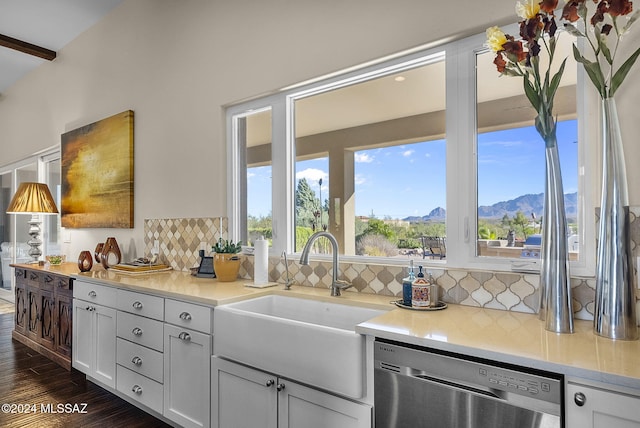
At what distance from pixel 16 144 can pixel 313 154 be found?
5.19 meters

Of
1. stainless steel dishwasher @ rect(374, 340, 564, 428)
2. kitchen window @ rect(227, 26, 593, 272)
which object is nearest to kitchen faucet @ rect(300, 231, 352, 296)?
kitchen window @ rect(227, 26, 593, 272)

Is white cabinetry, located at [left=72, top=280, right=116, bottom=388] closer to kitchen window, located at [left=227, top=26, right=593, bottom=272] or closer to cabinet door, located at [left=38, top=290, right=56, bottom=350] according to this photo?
cabinet door, located at [left=38, top=290, right=56, bottom=350]

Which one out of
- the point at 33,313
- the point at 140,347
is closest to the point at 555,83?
the point at 140,347

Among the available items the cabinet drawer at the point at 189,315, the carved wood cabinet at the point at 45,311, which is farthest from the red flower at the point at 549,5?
the carved wood cabinet at the point at 45,311

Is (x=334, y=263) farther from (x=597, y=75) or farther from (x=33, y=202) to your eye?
(x=33, y=202)

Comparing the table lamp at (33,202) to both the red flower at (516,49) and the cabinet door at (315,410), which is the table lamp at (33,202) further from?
the red flower at (516,49)

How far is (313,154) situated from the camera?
102 inches

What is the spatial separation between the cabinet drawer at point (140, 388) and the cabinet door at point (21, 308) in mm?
2035

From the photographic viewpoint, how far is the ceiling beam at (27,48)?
438 centimetres

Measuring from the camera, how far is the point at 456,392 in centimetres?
125

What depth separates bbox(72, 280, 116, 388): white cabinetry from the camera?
270 cm

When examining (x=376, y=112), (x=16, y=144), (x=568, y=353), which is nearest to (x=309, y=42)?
(x=376, y=112)

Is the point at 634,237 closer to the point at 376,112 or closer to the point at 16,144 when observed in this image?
the point at 376,112

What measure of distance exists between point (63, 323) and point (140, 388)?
4.18ft
